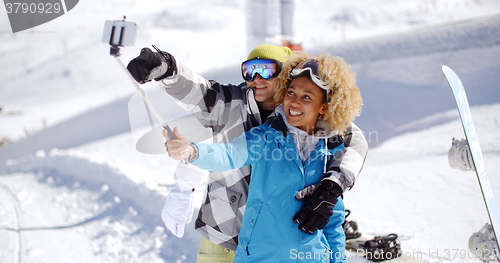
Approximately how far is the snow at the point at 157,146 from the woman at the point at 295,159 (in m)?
0.51

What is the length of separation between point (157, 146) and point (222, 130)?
335 mm

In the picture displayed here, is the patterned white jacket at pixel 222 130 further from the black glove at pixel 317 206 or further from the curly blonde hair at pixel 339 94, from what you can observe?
the black glove at pixel 317 206

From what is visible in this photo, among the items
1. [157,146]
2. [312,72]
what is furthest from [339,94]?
[157,146]

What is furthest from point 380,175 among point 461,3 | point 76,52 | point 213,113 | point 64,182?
point 461,3

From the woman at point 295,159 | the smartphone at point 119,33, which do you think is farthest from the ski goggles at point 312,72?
the smartphone at point 119,33

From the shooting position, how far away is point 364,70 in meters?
10.1

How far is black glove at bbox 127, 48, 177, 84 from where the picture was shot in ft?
4.42

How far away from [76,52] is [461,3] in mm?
23717

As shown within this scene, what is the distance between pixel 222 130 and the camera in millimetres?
1631

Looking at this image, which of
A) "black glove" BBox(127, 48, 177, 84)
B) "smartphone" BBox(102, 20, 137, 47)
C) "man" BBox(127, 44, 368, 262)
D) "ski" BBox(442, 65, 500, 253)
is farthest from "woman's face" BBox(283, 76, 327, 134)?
"ski" BBox(442, 65, 500, 253)

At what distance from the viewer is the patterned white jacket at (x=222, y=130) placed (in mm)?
1538

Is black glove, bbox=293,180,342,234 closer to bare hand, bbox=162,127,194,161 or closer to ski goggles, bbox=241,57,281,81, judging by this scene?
bare hand, bbox=162,127,194,161

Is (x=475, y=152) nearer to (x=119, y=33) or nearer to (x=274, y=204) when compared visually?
→ (x=274, y=204)

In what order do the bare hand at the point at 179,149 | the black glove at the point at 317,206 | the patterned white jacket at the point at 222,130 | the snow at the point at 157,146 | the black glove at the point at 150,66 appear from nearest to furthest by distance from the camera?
the bare hand at the point at 179,149 < the black glove at the point at 317,206 < the black glove at the point at 150,66 < the patterned white jacket at the point at 222,130 < the snow at the point at 157,146
